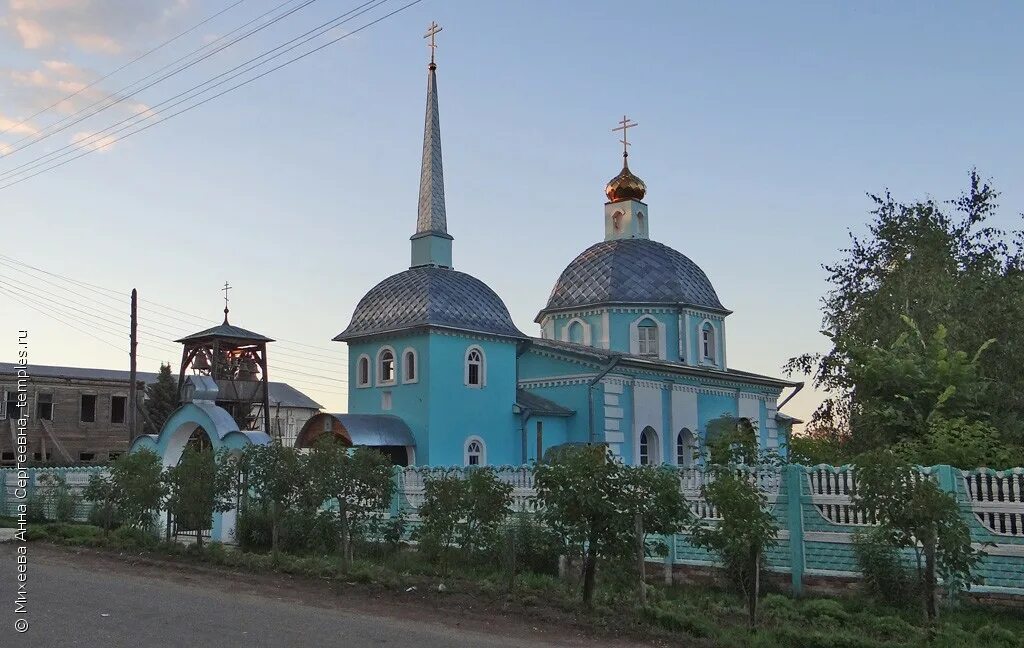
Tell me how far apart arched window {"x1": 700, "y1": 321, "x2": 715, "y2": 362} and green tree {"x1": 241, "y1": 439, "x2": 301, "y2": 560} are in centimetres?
1862

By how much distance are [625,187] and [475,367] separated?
11958 mm

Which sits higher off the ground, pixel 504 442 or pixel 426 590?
pixel 504 442

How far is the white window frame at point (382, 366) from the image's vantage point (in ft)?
73.3

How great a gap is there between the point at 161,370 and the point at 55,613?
37637mm

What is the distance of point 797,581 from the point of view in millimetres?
10578

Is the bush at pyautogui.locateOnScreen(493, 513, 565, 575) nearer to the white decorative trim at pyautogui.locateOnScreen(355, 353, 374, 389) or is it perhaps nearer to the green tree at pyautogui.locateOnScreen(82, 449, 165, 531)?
the green tree at pyautogui.locateOnScreen(82, 449, 165, 531)

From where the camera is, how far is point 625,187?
32062mm

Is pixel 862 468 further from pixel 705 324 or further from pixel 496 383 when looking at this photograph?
pixel 705 324

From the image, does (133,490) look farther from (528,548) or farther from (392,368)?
(392,368)

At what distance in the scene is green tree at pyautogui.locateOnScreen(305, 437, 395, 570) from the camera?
1234 cm

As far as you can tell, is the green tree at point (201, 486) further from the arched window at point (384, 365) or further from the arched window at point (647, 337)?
the arched window at point (647, 337)

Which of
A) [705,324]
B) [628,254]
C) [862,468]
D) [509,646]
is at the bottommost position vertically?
[509,646]

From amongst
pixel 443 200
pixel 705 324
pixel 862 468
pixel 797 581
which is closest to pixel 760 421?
pixel 705 324

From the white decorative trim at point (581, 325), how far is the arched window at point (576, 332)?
→ 0.03 m
